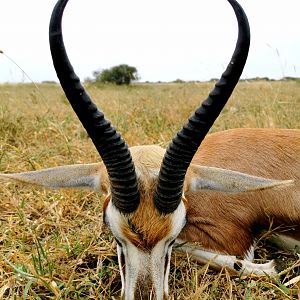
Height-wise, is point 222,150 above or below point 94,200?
above

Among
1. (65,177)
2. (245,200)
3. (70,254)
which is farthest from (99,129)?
(245,200)

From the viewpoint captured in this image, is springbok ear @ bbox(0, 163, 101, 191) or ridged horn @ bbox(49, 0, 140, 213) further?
springbok ear @ bbox(0, 163, 101, 191)

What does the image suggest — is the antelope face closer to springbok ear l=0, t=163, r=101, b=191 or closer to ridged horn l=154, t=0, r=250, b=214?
ridged horn l=154, t=0, r=250, b=214

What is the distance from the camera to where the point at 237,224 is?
14.8 feet

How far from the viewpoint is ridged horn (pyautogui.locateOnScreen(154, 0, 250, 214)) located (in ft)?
9.77

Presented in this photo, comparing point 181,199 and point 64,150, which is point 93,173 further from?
point 64,150

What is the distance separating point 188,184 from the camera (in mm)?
3902

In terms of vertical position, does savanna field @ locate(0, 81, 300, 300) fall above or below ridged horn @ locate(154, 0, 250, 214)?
below

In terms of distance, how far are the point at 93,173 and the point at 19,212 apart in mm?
1310

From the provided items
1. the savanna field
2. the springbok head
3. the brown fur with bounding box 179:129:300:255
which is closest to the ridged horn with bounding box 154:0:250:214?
the springbok head

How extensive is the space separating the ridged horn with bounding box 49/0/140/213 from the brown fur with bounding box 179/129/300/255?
1255 millimetres

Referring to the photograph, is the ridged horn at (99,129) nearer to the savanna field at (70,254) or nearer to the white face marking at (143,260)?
the white face marking at (143,260)

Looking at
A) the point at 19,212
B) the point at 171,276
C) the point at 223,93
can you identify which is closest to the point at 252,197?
the point at 171,276

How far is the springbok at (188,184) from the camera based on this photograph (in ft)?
10.3
